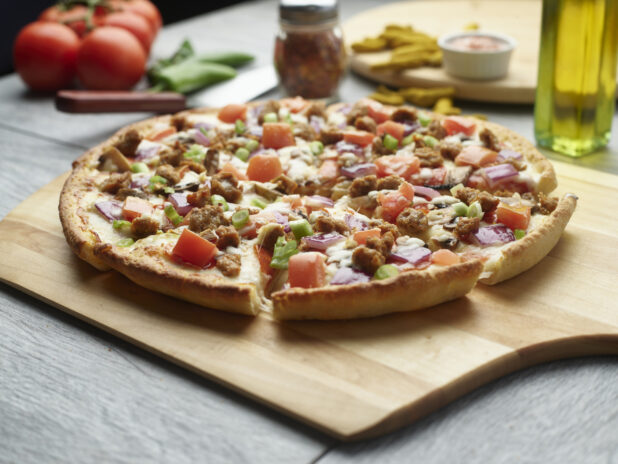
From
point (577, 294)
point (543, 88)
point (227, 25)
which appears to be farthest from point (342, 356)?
point (227, 25)

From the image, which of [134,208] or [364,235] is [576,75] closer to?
[364,235]

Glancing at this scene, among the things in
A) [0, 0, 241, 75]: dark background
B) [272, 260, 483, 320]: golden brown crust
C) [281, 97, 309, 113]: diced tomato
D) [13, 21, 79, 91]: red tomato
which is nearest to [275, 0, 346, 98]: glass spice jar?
[281, 97, 309, 113]: diced tomato

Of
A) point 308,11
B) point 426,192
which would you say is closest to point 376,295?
point 426,192

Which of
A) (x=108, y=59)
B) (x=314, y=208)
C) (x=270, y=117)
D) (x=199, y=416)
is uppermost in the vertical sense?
(x=108, y=59)

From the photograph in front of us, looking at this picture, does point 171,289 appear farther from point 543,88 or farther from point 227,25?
point 227,25

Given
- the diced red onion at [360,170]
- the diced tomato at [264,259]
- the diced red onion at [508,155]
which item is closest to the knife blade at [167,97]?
the diced red onion at [360,170]

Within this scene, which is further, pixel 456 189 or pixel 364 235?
pixel 456 189

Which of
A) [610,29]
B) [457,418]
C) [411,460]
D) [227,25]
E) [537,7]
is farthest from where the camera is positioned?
[227,25]
